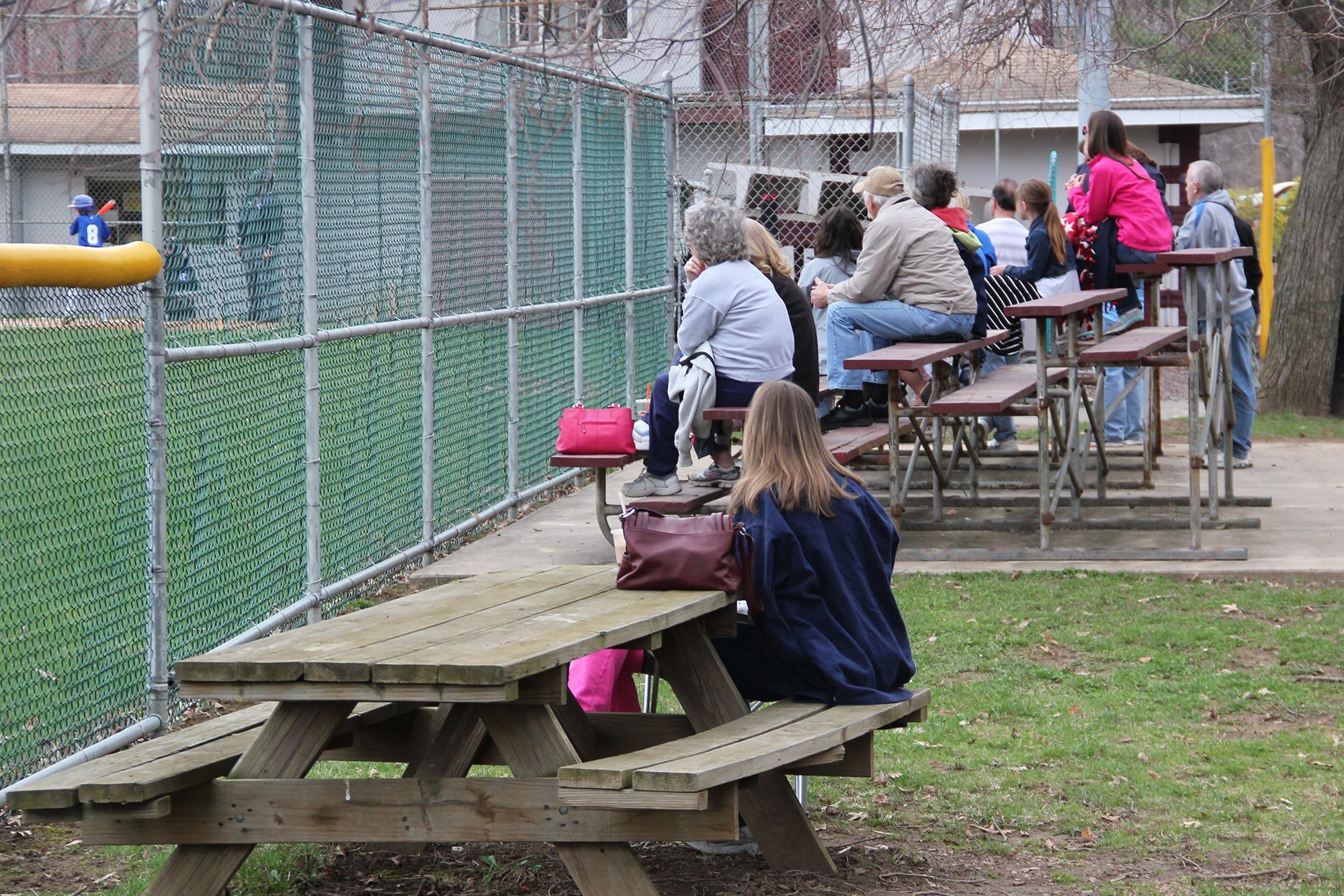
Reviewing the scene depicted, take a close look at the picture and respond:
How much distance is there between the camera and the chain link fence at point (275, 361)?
565 cm

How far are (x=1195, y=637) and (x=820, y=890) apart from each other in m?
3.44

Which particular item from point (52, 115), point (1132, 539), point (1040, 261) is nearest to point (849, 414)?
point (1132, 539)

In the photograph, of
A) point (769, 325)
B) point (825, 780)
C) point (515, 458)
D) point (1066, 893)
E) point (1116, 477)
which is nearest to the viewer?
point (1066, 893)

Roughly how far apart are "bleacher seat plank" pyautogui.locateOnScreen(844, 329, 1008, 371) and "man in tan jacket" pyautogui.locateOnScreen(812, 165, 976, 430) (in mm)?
126

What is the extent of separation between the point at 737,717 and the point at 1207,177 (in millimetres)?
8634

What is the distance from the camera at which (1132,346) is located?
877cm

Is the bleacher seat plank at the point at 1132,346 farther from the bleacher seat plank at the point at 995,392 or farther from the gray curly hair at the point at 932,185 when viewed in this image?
the gray curly hair at the point at 932,185

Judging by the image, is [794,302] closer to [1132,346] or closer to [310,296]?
[1132,346]

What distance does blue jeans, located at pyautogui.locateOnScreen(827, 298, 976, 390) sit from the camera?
9.29 m

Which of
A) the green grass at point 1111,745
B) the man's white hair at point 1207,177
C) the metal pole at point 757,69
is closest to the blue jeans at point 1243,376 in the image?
the man's white hair at point 1207,177

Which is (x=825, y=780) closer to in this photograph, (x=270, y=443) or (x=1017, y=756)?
(x=1017, y=756)

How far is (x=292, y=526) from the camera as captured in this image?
7.23 meters

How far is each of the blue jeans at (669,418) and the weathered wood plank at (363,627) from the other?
3384mm

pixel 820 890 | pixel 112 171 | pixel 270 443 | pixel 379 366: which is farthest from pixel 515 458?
pixel 112 171
